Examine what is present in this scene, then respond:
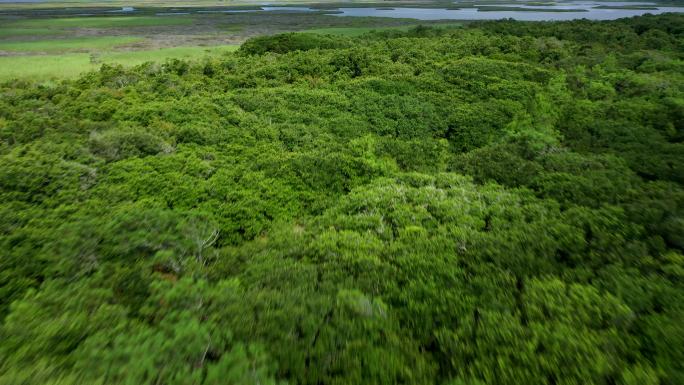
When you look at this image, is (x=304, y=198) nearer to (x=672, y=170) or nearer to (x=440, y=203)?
(x=440, y=203)

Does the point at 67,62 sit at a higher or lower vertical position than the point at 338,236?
higher

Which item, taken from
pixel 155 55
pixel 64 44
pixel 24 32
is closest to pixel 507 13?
pixel 155 55

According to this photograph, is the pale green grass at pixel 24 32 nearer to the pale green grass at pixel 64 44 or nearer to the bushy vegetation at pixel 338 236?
the pale green grass at pixel 64 44

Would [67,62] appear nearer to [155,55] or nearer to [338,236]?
[155,55]

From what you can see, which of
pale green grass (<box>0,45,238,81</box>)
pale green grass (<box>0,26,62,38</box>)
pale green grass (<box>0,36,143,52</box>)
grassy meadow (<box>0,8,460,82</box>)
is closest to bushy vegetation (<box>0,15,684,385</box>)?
pale green grass (<box>0,45,238,81</box>)

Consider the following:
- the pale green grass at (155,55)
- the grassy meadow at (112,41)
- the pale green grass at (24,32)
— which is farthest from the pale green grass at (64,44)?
the pale green grass at (24,32)

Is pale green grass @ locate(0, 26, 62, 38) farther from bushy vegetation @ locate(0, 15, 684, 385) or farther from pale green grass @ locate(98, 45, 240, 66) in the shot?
bushy vegetation @ locate(0, 15, 684, 385)

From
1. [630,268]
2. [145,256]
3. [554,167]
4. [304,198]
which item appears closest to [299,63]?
[304,198]
